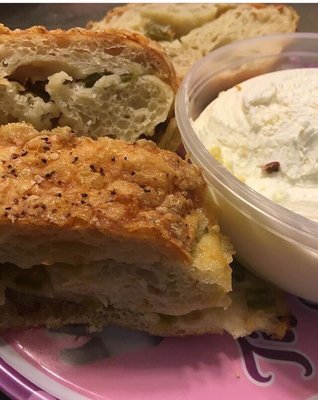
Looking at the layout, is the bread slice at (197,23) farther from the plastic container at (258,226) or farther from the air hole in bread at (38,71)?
the air hole in bread at (38,71)

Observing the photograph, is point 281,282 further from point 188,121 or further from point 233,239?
point 188,121

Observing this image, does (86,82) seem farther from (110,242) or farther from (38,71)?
(110,242)

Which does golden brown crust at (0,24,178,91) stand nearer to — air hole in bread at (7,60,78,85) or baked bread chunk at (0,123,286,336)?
air hole in bread at (7,60,78,85)

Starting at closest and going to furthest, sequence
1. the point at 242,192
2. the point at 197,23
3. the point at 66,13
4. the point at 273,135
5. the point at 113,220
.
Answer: the point at 113,220, the point at 242,192, the point at 273,135, the point at 197,23, the point at 66,13

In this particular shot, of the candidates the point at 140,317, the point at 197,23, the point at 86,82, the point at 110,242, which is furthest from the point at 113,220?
the point at 197,23

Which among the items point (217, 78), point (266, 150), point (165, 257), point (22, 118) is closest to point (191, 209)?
point (165, 257)

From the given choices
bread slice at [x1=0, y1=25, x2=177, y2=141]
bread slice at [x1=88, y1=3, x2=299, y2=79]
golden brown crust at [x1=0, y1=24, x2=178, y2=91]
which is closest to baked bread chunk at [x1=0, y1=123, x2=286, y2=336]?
bread slice at [x1=0, y1=25, x2=177, y2=141]
